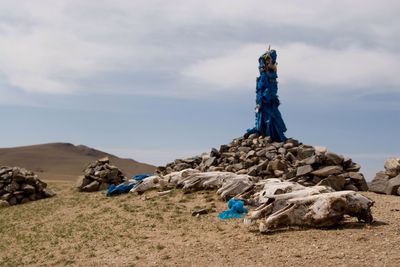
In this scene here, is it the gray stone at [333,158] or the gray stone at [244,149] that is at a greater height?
the gray stone at [244,149]

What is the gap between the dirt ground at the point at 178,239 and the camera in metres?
8.90

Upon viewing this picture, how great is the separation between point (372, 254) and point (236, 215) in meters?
5.31

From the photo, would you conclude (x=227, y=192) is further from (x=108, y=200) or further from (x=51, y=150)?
(x=51, y=150)

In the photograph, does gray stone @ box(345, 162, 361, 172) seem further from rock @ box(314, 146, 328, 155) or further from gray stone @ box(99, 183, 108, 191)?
gray stone @ box(99, 183, 108, 191)

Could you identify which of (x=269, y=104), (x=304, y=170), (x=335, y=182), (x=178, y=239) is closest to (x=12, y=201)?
(x=178, y=239)

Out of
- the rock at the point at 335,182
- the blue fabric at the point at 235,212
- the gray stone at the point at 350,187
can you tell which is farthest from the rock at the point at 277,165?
the blue fabric at the point at 235,212

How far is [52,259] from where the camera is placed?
11.0 metres

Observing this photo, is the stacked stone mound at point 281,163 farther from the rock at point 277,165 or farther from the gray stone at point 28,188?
the gray stone at point 28,188

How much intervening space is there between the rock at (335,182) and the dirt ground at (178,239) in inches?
60.8

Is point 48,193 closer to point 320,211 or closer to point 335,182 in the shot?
point 335,182

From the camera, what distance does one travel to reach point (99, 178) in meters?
23.5

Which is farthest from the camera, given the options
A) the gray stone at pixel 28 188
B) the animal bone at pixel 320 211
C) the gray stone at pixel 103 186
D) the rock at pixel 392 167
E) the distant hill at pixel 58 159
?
the distant hill at pixel 58 159

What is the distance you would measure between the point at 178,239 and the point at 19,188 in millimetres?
14877

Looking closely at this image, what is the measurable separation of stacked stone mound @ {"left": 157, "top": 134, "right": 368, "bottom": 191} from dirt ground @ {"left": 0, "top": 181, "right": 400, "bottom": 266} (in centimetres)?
195
